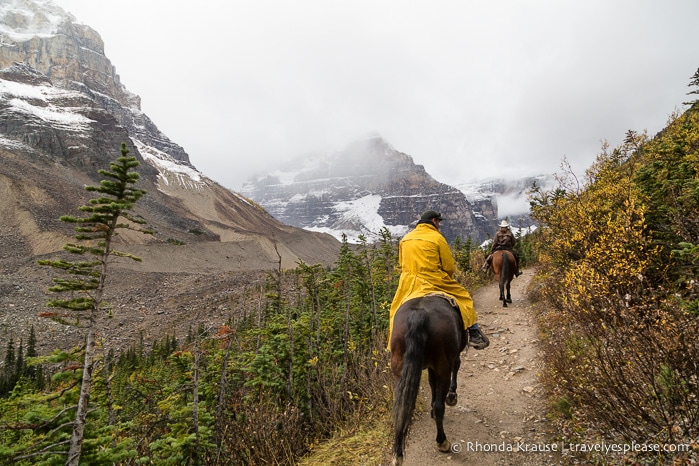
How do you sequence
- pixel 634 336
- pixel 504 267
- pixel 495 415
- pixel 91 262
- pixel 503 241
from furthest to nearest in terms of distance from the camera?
pixel 503 241
pixel 504 267
pixel 495 415
pixel 91 262
pixel 634 336

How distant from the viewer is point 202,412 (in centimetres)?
495

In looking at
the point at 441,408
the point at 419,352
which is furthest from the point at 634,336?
the point at 441,408

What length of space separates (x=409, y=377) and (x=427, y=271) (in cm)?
148

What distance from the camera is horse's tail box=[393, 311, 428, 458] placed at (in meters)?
3.72

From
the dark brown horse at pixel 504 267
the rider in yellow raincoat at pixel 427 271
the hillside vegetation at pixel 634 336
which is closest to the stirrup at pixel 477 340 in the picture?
the rider in yellow raincoat at pixel 427 271

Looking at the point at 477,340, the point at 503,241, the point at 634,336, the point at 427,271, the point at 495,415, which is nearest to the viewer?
the point at 634,336

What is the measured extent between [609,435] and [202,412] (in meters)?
4.63

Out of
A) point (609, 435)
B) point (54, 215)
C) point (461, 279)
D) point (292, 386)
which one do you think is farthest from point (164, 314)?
point (609, 435)

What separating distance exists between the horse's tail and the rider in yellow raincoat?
65cm

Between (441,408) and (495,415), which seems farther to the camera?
(495,415)

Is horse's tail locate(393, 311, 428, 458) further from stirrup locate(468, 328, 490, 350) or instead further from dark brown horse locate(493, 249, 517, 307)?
dark brown horse locate(493, 249, 517, 307)

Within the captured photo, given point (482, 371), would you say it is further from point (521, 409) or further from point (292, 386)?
point (292, 386)

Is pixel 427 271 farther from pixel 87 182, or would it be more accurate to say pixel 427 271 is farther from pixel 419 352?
pixel 87 182

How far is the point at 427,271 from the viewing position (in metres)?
4.85
